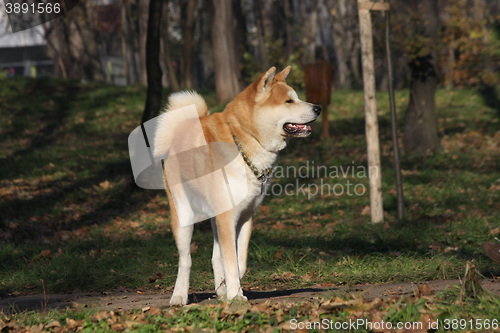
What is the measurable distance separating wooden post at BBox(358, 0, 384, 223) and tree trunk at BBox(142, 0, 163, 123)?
464cm

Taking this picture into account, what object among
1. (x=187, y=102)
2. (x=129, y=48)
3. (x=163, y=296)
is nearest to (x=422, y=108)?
(x=187, y=102)

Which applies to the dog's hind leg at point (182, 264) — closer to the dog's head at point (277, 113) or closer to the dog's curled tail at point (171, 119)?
the dog's curled tail at point (171, 119)

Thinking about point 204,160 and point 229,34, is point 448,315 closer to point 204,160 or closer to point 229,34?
point 204,160

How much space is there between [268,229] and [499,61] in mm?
19524

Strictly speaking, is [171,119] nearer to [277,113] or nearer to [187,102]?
[187,102]

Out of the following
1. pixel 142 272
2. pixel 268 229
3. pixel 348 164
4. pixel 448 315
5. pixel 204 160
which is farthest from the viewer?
pixel 348 164

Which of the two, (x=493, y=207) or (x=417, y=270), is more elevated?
(x=417, y=270)

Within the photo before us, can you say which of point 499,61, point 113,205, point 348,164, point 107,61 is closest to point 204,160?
point 113,205

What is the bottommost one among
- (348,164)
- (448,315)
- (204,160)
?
(348,164)

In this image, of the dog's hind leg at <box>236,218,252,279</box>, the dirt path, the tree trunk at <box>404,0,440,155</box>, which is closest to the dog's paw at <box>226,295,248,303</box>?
the dirt path

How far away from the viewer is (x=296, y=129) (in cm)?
570

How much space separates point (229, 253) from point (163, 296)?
139cm

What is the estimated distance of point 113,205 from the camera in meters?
12.9

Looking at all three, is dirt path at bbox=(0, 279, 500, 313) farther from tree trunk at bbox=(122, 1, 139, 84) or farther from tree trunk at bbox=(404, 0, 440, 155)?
tree trunk at bbox=(122, 1, 139, 84)
